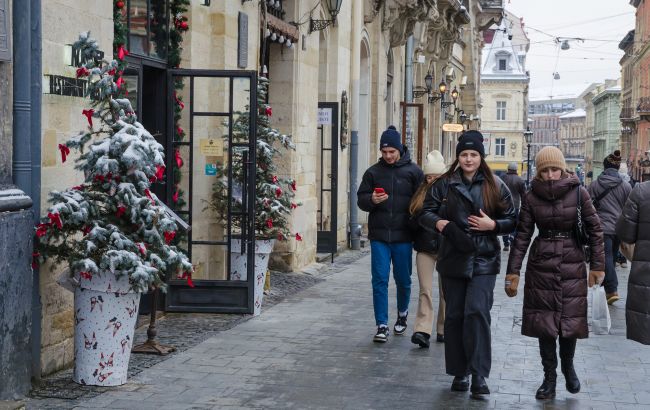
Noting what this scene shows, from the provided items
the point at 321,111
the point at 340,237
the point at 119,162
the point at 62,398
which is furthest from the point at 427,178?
the point at 340,237

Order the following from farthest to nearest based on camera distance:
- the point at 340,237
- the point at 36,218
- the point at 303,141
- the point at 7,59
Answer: the point at 340,237 < the point at 303,141 < the point at 36,218 < the point at 7,59

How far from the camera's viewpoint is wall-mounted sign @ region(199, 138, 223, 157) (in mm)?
11438

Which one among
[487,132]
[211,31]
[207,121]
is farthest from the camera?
[487,132]

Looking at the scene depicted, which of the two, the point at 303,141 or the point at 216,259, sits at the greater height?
the point at 303,141

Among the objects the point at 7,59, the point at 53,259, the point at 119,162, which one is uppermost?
the point at 7,59

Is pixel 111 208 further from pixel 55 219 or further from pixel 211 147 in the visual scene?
pixel 211 147

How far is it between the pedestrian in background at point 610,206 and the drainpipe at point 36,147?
8.17 meters

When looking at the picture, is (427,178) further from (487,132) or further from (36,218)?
(487,132)

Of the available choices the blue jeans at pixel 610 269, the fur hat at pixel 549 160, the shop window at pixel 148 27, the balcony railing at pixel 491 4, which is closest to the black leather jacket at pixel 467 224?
the fur hat at pixel 549 160

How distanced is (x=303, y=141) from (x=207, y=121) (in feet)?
17.8

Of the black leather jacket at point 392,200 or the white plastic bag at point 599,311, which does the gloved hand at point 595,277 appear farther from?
the black leather jacket at point 392,200

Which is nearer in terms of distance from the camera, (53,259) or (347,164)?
(53,259)

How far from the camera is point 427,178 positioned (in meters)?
10.3

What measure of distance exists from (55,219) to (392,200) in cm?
359
